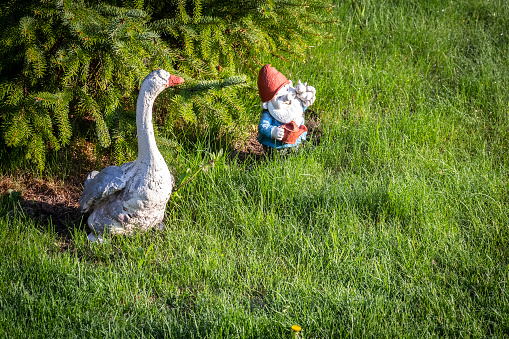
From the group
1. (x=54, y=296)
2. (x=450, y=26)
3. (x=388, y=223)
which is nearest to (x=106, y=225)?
(x=54, y=296)

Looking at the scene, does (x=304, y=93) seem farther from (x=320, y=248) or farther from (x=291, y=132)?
(x=320, y=248)

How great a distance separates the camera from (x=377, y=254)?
3047 mm

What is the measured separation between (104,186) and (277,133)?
138 cm

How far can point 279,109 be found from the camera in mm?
3631

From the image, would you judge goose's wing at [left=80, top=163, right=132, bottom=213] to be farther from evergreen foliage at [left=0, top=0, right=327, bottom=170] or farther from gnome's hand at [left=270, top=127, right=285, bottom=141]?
gnome's hand at [left=270, top=127, right=285, bottom=141]

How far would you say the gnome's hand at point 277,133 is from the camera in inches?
141

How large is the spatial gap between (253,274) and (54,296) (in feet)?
3.90

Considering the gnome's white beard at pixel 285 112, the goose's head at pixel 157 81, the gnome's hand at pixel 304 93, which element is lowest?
the gnome's white beard at pixel 285 112

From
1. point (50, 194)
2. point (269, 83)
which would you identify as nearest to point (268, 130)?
point (269, 83)

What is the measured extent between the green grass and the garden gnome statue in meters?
0.19

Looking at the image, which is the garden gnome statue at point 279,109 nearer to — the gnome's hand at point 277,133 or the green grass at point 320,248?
the gnome's hand at point 277,133

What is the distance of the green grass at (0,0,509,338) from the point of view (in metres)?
2.56

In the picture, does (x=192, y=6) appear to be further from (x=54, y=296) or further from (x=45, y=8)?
(x=54, y=296)

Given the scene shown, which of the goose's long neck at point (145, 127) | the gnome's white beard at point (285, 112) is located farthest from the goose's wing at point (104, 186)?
the gnome's white beard at point (285, 112)
